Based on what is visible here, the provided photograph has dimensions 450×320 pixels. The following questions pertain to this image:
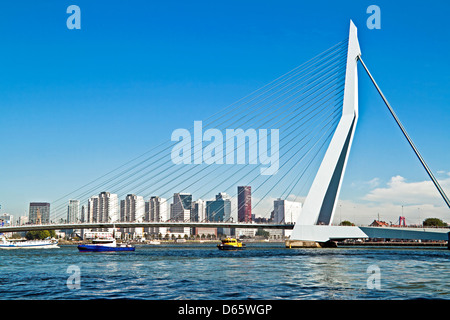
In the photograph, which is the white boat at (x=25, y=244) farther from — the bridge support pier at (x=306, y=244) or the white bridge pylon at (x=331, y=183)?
the white bridge pylon at (x=331, y=183)

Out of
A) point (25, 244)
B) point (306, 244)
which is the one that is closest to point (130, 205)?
point (25, 244)

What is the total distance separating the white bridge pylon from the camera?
125 feet

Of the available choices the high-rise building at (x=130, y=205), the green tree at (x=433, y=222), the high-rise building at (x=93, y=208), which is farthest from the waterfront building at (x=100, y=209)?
the green tree at (x=433, y=222)

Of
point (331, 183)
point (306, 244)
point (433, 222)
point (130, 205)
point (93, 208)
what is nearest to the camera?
point (331, 183)

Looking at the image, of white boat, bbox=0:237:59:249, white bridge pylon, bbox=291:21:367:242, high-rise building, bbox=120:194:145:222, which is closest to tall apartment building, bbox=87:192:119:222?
high-rise building, bbox=120:194:145:222

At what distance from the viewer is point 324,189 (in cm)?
3797

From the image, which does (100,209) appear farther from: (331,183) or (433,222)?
(331,183)

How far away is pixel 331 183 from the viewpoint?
39.5 metres

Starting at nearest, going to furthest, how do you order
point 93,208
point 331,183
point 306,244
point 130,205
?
point 331,183 → point 306,244 → point 130,205 → point 93,208

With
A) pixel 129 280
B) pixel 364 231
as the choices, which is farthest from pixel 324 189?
pixel 129 280

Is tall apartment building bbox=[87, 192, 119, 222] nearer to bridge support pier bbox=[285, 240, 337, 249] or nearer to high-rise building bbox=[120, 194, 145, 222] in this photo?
high-rise building bbox=[120, 194, 145, 222]

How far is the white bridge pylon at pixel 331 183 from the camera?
38156mm
